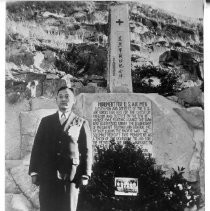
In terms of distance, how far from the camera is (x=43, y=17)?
2281 millimetres

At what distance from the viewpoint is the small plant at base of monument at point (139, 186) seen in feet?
6.86

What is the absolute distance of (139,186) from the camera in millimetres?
2102

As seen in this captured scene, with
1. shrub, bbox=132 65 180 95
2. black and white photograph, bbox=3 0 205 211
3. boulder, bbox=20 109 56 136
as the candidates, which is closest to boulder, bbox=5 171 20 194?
black and white photograph, bbox=3 0 205 211

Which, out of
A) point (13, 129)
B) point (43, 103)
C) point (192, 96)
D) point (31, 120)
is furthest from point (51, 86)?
point (192, 96)

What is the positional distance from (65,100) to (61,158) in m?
0.35

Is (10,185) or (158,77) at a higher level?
(158,77)

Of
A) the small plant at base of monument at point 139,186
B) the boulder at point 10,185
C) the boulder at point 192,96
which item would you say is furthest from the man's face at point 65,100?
the boulder at point 192,96

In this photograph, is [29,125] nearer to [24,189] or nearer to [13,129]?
[13,129]

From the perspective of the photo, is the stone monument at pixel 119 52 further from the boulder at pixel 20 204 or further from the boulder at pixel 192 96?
the boulder at pixel 20 204

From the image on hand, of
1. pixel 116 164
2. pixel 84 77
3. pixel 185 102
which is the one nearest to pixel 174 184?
pixel 116 164

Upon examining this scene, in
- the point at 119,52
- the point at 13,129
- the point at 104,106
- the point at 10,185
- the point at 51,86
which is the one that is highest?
the point at 119,52

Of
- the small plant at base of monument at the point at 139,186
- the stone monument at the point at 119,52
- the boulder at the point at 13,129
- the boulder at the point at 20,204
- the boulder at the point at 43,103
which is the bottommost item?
the boulder at the point at 20,204

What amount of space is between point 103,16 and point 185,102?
75cm
